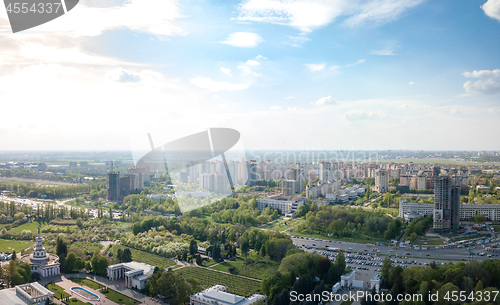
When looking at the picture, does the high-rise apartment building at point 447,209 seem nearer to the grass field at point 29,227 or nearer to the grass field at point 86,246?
the grass field at point 86,246

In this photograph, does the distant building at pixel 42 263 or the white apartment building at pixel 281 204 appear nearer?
the distant building at pixel 42 263

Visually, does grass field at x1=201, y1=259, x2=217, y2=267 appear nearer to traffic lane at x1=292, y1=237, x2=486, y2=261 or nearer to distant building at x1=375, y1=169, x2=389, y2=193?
traffic lane at x1=292, y1=237, x2=486, y2=261

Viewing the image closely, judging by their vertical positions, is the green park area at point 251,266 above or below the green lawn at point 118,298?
above

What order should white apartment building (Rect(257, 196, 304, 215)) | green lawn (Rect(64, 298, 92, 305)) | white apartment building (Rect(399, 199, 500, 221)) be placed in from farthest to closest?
white apartment building (Rect(257, 196, 304, 215))
white apartment building (Rect(399, 199, 500, 221))
green lawn (Rect(64, 298, 92, 305))

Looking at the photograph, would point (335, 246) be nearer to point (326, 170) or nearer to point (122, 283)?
point (122, 283)

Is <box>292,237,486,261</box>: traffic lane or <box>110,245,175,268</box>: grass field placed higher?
<box>292,237,486,261</box>: traffic lane

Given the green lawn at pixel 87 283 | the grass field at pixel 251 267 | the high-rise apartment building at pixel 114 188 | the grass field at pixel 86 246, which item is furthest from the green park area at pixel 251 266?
the high-rise apartment building at pixel 114 188

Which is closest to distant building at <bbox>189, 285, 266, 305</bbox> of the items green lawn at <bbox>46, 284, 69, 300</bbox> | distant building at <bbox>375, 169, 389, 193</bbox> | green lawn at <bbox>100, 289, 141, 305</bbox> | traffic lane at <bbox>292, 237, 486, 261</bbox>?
green lawn at <bbox>100, 289, 141, 305</bbox>
